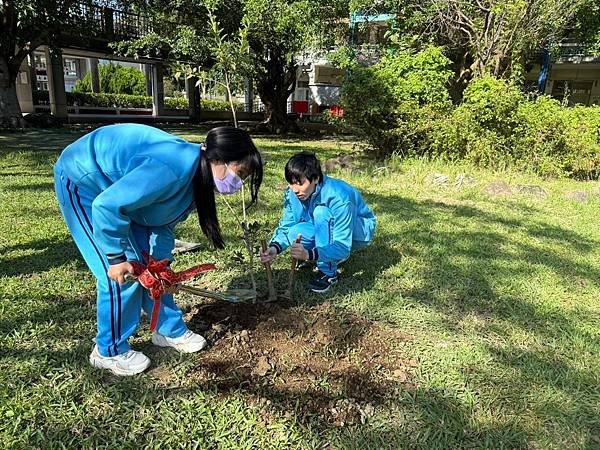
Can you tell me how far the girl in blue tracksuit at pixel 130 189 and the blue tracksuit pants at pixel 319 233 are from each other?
3.42 ft

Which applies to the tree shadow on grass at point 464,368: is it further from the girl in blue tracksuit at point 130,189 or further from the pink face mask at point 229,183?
the pink face mask at point 229,183

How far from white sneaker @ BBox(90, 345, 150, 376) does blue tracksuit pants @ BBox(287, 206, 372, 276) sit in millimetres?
1189

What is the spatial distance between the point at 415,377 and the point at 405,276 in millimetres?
1219

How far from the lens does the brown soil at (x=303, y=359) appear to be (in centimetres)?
202

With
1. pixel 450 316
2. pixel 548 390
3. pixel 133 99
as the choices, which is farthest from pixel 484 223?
pixel 133 99

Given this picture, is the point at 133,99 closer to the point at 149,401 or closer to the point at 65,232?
the point at 65,232

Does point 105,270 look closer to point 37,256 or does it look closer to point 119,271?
point 119,271

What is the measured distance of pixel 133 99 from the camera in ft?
77.2

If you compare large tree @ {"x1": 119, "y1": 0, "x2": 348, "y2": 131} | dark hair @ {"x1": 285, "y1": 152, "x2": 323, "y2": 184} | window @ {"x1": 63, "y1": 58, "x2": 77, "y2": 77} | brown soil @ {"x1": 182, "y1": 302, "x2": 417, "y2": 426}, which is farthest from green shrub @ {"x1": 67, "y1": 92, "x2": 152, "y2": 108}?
brown soil @ {"x1": 182, "y1": 302, "x2": 417, "y2": 426}

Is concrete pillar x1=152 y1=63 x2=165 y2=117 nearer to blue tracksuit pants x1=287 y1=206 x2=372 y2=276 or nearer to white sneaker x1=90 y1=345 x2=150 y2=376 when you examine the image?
blue tracksuit pants x1=287 y1=206 x2=372 y2=276

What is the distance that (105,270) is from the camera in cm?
195

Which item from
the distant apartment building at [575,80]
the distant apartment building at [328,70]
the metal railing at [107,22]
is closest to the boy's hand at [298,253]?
the distant apartment building at [328,70]

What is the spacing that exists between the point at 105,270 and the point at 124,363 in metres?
0.46

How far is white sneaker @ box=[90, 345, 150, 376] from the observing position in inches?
83.5
